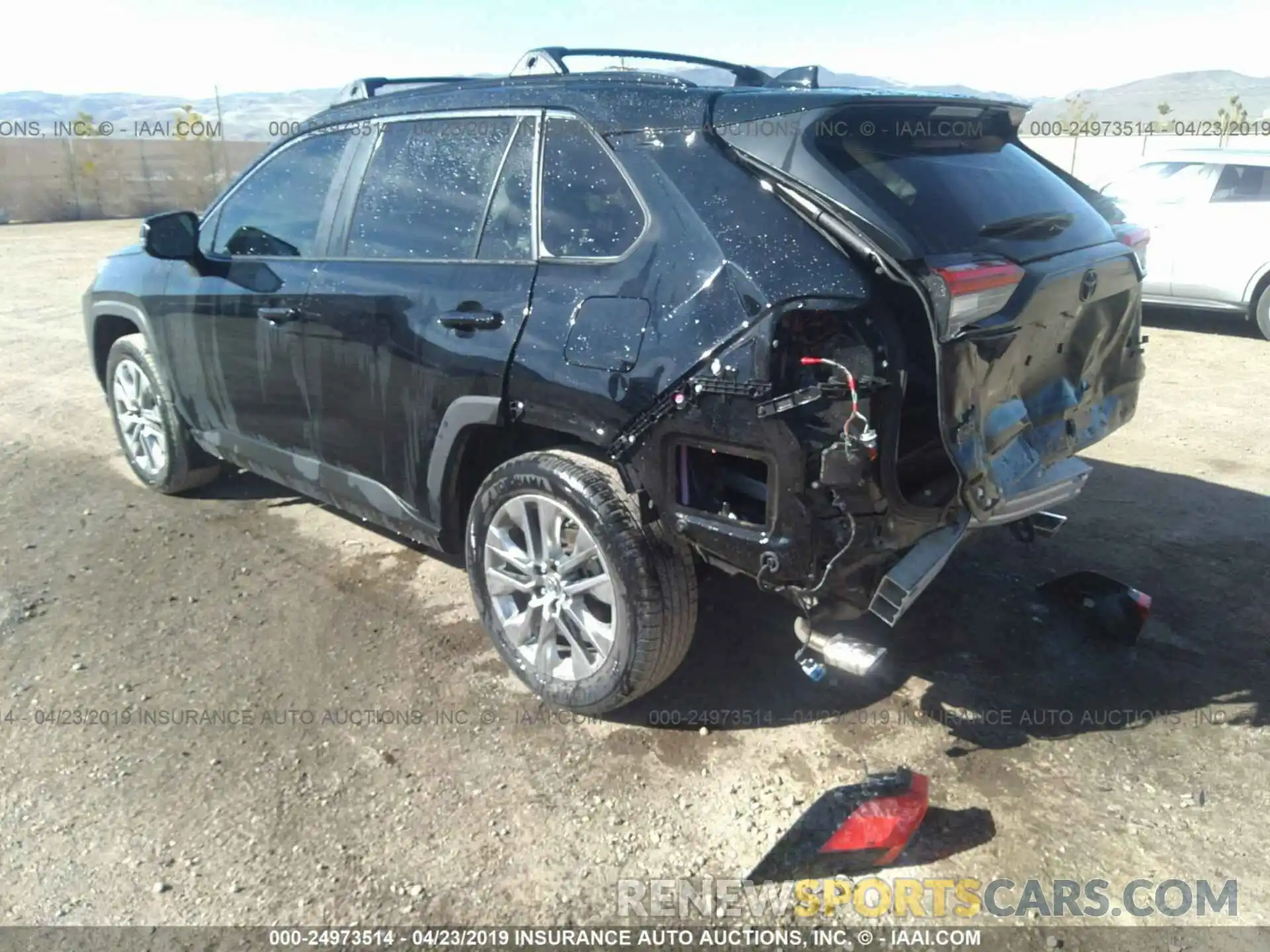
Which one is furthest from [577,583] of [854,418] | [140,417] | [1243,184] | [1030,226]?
[1243,184]

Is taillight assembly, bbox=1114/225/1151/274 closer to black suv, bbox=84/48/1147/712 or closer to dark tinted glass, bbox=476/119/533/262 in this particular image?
black suv, bbox=84/48/1147/712

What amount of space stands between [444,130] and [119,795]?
2418 millimetres

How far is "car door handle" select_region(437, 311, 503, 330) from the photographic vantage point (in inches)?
120

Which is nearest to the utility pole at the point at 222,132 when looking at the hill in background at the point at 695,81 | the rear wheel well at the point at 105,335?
the hill in background at the point at 695,81

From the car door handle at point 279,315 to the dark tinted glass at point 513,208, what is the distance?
3.22ft

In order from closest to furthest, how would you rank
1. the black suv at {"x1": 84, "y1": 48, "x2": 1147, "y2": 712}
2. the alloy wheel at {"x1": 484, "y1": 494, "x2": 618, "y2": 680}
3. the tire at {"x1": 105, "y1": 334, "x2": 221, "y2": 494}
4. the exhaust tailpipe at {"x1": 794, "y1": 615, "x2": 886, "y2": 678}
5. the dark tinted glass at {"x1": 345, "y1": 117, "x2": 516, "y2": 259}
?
A: the black suv at {"x1": 84, "y1": 48, "x2": 1147, "y2": 712}
the exhaust tailpipe at {"x1": 794, "y1": 615, "x2": 886, "y2": 678}
the alloy wheel at {"x1": 484, "y1": 494, "x2": 618, "y2": 680}
the dark tinted glass at {"x1": 345, "y1": 117, "x2": 516, "y2": 259}
the tire at {"x1": 105, "y1": 334, "x2": 221, "y2": 494}

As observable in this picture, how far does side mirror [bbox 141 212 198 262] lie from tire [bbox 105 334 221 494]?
0.76 metres

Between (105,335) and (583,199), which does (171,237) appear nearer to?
(105,335)

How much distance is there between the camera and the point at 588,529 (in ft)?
9.64

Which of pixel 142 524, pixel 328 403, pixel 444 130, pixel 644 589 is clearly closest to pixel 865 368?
pixel 644 589

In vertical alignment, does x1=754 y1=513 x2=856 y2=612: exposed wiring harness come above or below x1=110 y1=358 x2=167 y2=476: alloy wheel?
above

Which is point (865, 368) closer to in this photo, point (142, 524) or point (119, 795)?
point (119, 795)

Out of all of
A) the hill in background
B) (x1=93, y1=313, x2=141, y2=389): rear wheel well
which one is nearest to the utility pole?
the hill in background

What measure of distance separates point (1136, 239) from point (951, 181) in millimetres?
968
